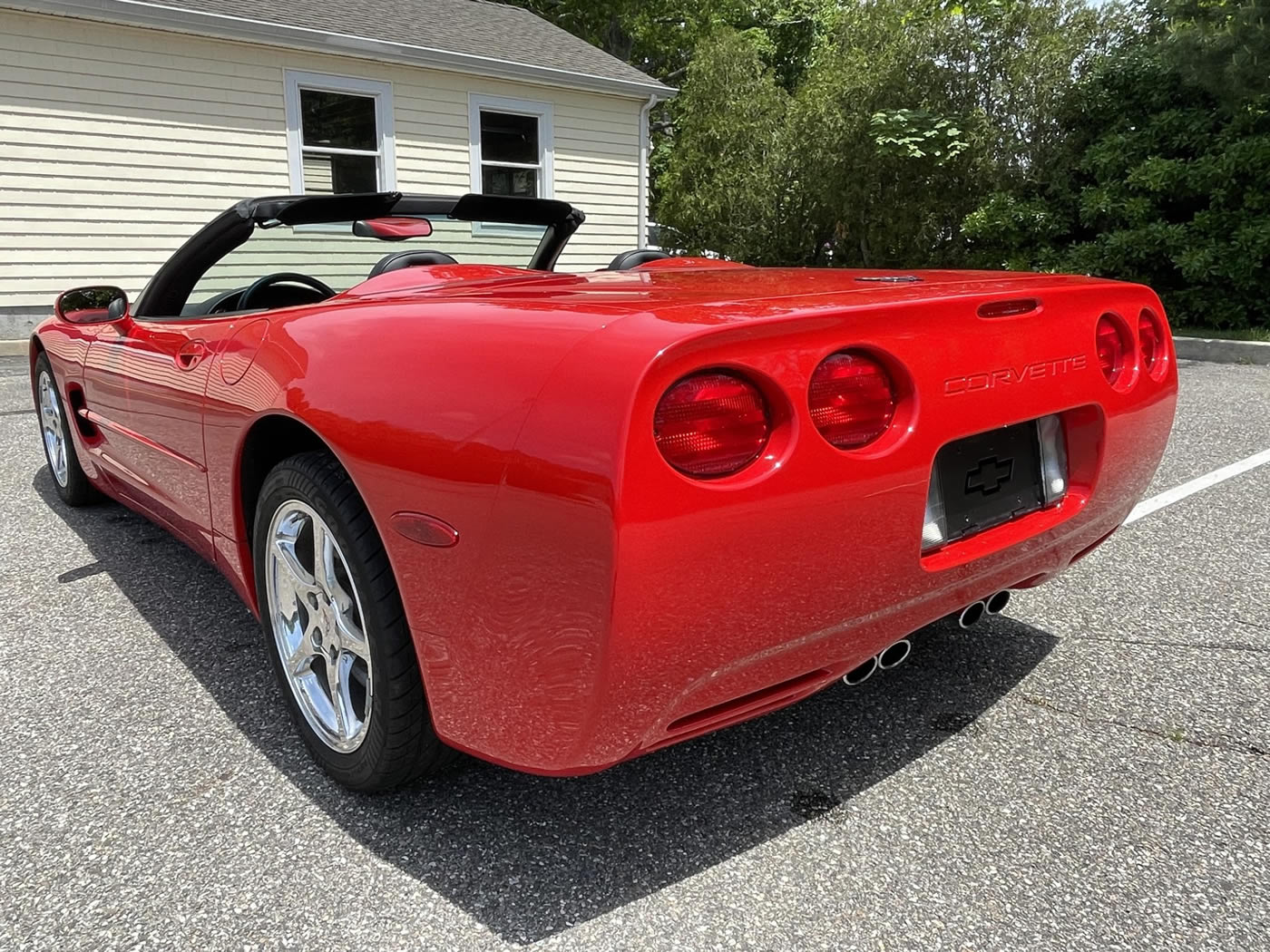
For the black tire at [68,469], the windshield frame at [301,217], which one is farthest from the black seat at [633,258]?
the black tire at [68,469]

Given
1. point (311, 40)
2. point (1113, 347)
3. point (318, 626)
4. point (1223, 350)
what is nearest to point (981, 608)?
point (1113, 347)

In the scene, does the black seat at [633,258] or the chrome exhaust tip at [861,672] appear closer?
the chrome exhaust tip at [861,672]

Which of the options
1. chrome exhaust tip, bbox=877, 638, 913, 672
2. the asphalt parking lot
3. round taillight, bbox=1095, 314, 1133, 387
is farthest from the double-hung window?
chrome exhaust tip, bbox=877, 638, 913, 672

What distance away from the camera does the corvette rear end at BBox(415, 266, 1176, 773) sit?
1.35 metres

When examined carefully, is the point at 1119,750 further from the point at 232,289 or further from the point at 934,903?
the point at 232,289

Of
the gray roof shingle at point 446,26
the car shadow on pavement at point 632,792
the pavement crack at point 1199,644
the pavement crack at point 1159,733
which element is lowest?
the car shadow on pavement at point 632,792

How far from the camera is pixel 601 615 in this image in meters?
1.35

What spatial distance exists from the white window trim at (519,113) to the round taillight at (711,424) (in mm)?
11713

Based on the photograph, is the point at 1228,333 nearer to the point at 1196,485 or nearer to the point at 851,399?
the point at 1196,485

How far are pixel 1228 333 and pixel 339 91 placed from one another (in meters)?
10.5

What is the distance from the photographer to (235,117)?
10742 millimetres

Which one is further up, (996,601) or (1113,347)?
(1113,347)

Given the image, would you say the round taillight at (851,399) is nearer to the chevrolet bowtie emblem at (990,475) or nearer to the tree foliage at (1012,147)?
the chevrolet bowtie emblem at (990,475)

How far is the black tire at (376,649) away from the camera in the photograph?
67.9 inches
